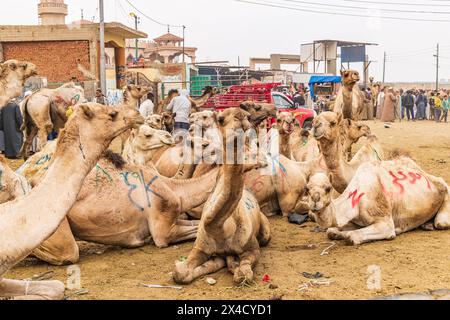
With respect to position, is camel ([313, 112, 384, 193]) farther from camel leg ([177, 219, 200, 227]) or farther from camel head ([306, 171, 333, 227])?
camel leg ([177, 219, 200, 227])

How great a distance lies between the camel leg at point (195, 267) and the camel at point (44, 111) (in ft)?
31.5

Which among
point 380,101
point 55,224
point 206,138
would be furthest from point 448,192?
point 380,101

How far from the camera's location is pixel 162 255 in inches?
263

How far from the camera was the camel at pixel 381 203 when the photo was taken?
641 cm

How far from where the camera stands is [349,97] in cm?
1022

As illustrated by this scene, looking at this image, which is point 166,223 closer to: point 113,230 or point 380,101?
point 113,230

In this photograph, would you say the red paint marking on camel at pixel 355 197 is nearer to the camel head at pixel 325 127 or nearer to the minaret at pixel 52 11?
the camel head at pixel 325 127

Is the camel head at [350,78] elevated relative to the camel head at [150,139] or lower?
elevated

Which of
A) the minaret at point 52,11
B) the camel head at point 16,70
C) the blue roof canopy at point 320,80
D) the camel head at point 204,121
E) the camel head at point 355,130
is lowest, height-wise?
the camel head at point 355,130

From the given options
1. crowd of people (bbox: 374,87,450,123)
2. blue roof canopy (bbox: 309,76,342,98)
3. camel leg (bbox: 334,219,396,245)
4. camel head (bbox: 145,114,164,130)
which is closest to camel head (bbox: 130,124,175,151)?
camel head (bbox: 145,114,164,130)

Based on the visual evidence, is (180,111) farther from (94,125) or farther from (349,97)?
(94,125)

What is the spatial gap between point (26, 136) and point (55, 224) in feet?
37.7

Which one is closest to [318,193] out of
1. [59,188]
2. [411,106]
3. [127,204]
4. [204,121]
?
[127,204]

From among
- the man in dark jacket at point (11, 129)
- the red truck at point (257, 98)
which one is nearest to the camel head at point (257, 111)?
the red truck at point (257, 98)
